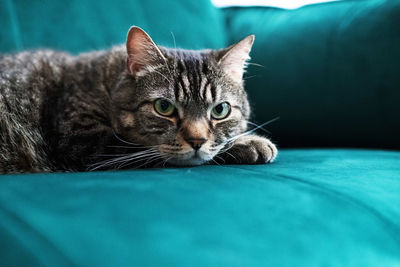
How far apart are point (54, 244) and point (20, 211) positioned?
0.36 ft

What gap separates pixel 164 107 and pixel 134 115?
0.10 meters

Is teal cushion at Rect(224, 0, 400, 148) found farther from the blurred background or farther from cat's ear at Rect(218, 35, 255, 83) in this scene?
cat's ear at Rect(218, 35, 255, 83)

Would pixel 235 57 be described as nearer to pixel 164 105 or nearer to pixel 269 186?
pixel 164 105

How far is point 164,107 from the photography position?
3.74ft

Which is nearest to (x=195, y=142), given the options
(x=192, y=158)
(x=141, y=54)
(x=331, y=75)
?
(x=192, y=158)

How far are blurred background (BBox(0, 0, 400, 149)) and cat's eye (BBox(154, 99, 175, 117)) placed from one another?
0.50m

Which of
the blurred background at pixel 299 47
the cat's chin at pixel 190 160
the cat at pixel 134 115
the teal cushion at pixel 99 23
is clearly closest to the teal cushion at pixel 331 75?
the blurred background at pixel 299 47

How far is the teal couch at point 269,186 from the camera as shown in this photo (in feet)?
1.82

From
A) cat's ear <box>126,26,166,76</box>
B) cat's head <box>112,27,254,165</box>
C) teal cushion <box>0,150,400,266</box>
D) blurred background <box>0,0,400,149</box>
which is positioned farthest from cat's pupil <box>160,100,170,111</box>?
blurred background <box>0,0,400,149</box>

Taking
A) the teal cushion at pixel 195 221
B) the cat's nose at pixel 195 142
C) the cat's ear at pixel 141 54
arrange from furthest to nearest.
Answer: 1. the cat's ear at pixel 141 54
2. the cat's nose at pixel 195 142
3. the teal cushion at pixel 195 221

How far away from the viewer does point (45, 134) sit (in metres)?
1.20

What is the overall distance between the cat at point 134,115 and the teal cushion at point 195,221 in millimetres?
293

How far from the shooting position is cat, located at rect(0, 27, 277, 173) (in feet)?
3.59

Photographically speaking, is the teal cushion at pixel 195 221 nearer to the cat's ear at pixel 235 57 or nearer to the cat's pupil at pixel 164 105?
the cat's pupil at pixel 164 105
